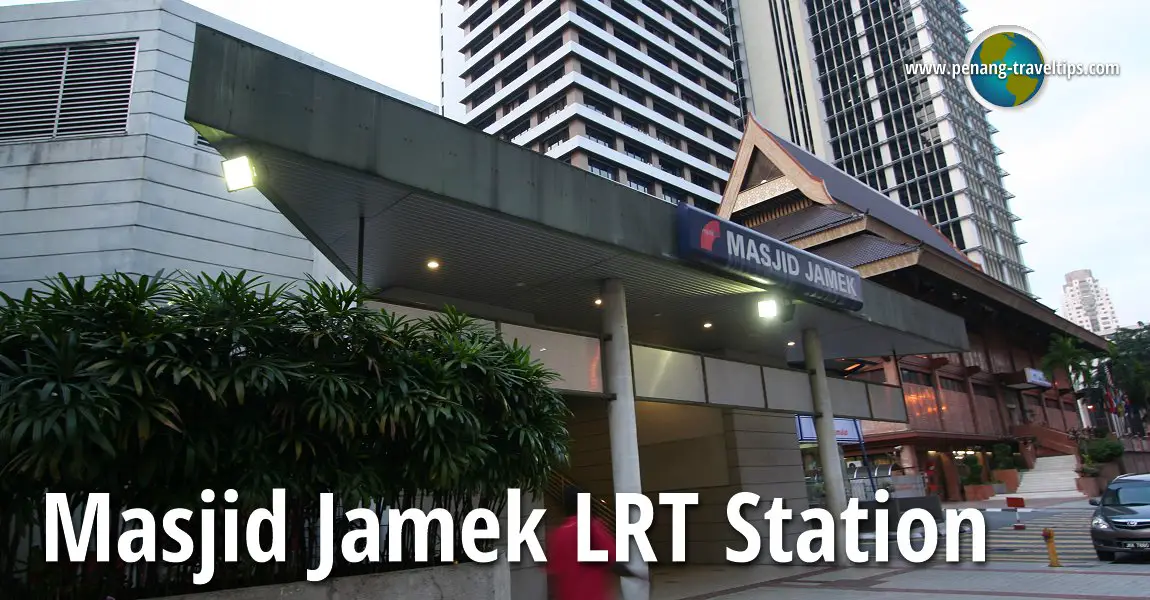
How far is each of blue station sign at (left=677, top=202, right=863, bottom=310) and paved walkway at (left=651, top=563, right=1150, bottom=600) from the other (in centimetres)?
453

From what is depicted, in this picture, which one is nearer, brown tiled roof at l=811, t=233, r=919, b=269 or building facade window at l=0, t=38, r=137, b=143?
building facade window at l=0, t=38, r=137, b=143

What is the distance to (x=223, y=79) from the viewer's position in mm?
5941

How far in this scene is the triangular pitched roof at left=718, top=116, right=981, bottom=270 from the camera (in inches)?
1502

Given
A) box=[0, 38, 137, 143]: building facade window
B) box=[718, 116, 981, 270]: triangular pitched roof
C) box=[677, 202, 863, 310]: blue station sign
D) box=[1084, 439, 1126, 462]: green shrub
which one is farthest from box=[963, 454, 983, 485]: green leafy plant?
box=[0, 38, 137, 143]: building facade window

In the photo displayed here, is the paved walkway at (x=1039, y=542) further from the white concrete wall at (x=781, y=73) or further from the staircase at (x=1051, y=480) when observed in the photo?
the white concrete wall at (x=781, y=73)

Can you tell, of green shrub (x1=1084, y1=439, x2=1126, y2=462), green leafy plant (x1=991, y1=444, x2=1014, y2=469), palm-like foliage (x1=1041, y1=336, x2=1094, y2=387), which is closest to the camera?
green shrub (x1=1084, y1=439, x2=1126, y2=462)

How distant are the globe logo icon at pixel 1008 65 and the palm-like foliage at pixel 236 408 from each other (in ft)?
59.0

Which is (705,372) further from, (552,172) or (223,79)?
(223,79)

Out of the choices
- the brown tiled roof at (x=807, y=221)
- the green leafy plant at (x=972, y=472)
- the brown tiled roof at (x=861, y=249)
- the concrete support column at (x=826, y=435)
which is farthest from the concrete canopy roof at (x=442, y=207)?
the green leafy plant at (x=972, y=472)

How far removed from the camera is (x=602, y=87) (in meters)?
63.6

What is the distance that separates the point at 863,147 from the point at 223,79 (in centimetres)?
9203

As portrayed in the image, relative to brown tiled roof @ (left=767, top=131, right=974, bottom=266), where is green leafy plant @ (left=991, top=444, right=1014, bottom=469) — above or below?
below

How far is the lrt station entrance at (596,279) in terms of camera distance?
661cm

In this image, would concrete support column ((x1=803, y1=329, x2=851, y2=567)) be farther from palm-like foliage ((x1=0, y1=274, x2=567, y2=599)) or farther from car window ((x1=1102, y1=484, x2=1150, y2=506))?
palm-like foliage ((x1=0, y1=274, x2=567, y2=599))
